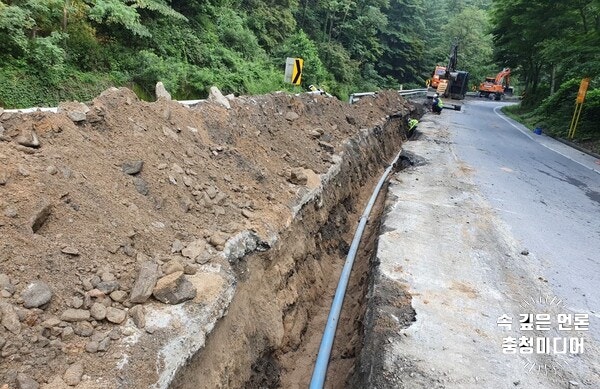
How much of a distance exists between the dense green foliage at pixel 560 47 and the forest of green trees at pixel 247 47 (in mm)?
77

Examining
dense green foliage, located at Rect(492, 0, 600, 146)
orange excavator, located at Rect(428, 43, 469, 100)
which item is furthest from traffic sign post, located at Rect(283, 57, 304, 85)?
orange excavator, located at Rect(428, 43, 469, 100)

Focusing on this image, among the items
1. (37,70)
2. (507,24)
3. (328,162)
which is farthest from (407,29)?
(37,70)

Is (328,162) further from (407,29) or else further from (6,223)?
(407,29)

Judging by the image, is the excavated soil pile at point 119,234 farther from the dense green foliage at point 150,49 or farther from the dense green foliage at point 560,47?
the dense green foliage at point 560,47

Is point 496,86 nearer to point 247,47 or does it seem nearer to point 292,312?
point 247,47

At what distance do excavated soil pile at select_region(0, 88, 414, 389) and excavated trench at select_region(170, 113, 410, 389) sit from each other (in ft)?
0.85

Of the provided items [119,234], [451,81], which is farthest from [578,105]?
[119,234]

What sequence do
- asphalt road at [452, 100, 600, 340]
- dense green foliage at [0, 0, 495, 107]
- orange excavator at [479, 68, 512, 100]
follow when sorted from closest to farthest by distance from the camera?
asphalt road at [452, 100, 600, 340]
dense green foliage at [0, 0, 495, 107]
orange excavator at [479, 68, 512, 100]

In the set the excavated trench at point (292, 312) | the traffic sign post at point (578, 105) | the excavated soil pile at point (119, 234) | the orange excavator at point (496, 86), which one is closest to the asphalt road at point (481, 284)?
the excavated trench at point (292, 312)

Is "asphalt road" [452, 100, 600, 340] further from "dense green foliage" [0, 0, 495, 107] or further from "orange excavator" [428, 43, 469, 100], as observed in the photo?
"orange excavator" [428, 43, 469, 100]

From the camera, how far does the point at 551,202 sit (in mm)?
9008

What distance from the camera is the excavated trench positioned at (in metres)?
4.14

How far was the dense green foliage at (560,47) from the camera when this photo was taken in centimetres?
1866

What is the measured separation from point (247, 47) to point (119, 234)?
1245 cm
